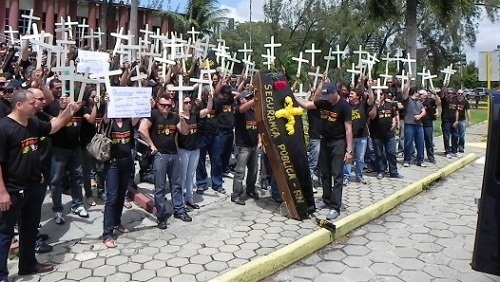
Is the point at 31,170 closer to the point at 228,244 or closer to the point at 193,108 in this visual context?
the point at 228,244

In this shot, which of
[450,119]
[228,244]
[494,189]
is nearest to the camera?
[494,189]

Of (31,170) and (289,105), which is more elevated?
(289,105)

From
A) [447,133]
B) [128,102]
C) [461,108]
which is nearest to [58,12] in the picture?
[447,133]

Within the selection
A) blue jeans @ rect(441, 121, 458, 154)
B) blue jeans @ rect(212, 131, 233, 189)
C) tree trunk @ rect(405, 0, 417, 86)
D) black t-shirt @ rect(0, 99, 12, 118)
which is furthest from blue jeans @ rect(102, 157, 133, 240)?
tree trunk @ rect(405, 0, 417, 86)

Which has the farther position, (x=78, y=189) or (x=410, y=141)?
(x=410, y=141)

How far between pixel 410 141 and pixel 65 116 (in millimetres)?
8227

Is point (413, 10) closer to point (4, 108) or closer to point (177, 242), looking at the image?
point (177, 242)

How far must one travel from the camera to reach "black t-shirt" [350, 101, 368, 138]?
884cm

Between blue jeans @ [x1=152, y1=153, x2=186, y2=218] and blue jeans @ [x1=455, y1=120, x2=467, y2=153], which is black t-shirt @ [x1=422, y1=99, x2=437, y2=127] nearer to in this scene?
blue jeans @ [x1=455, y1=120, x2=467, y2=153]

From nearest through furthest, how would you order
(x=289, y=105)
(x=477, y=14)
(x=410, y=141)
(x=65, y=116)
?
1. (x=65, y=116)
2. (x=289, y=105)
3. (x=410, y=141)
4. (x=477, y=14)

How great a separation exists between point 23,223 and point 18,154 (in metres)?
0.75

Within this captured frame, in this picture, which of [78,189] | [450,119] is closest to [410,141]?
[450,119]

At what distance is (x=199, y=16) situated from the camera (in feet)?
106

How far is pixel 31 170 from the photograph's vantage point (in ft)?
14.5
